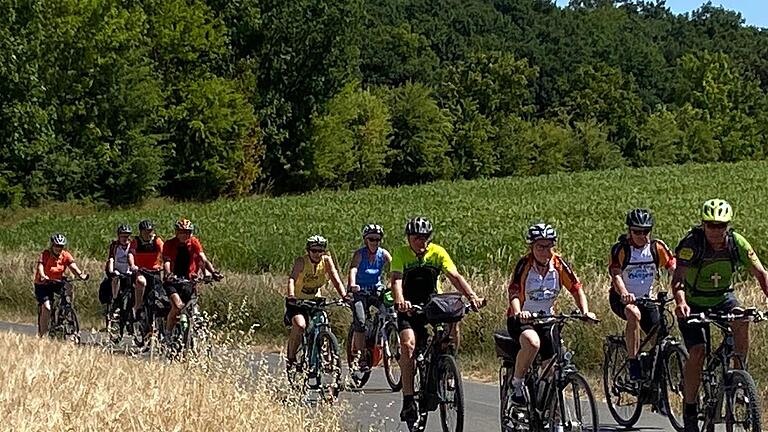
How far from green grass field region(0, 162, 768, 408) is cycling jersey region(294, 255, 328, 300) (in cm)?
64

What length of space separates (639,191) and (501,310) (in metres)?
32.1

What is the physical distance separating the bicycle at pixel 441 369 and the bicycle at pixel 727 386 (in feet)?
6.56

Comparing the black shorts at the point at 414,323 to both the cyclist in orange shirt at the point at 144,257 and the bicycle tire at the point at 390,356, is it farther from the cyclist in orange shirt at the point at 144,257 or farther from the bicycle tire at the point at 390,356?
the cyclist in orange shirt at the point at 144,257

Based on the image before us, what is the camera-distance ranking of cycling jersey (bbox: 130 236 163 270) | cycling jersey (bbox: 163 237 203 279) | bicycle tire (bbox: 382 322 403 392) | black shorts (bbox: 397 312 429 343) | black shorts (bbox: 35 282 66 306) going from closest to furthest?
black shorts (bbox: 397 312 429 343), bicycle tire (bbox: 382 322 403 392), cycling jersey (bbox: 163 237 203 279), cycling jersey (bbox: 130 236 163 270), black shorts (bbox: 35 282 66 306)

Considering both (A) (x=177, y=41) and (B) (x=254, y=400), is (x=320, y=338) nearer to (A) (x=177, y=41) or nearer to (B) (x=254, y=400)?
(B) (x=254, y=400)

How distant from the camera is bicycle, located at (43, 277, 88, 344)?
59.5ft

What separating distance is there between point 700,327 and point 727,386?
1.91 ft

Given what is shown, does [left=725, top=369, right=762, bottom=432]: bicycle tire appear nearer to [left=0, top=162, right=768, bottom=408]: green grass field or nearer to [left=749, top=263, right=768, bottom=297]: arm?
[left=749, top=263, right=768, bottom=297]: arm

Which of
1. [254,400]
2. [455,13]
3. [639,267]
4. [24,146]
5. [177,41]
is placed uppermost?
[455,13]

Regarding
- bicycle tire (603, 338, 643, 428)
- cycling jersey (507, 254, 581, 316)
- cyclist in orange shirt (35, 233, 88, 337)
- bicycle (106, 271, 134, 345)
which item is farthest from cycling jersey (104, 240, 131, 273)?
cycling jersey (507, 254, 581, 316)

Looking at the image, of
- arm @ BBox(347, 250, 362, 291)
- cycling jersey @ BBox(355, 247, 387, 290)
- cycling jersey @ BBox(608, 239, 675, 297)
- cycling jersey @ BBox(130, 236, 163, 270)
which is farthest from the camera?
cycling jersey @ BBox(130, 236, 163, 270)

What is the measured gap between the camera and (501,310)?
16.2 m

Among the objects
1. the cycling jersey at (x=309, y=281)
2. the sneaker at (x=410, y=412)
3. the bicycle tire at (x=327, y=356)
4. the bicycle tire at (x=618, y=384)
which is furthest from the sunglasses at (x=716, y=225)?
the cycling jersey at (x=309, y=281)

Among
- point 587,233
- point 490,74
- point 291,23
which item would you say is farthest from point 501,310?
point 490,74
